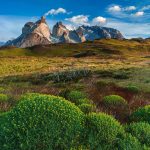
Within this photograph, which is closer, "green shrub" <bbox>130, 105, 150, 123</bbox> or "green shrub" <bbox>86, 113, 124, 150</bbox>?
"green shrub" <bbox>86, 113, 124, 150</bbox>

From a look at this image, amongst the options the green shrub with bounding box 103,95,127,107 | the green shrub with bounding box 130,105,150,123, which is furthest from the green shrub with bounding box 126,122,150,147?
the green shrub with bounding box 103,95,127,107

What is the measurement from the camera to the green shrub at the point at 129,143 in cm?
952

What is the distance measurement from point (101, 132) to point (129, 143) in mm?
792

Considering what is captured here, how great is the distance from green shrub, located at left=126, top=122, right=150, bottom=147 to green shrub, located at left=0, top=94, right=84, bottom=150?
5.65 ft

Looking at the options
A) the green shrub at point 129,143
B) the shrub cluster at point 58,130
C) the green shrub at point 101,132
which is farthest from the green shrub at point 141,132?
the green shrub at point 101,132

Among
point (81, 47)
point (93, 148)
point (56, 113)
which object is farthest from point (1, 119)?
point (81, 47)

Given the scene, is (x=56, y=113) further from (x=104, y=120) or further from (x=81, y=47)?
(x=81, y=47)

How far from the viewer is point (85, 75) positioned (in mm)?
42969

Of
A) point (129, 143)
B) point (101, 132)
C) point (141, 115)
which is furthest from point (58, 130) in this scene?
point (141, 115)

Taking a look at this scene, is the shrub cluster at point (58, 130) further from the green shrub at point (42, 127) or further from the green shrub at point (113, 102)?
the green shrub at point (113, 102)

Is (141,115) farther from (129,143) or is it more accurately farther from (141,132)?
(129,143)

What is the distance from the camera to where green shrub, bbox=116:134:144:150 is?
9516 mm

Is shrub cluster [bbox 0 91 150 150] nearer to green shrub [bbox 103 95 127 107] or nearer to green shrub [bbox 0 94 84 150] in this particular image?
green shrub [bbox 0 94 84 150]

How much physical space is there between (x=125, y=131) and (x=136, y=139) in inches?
34.4
